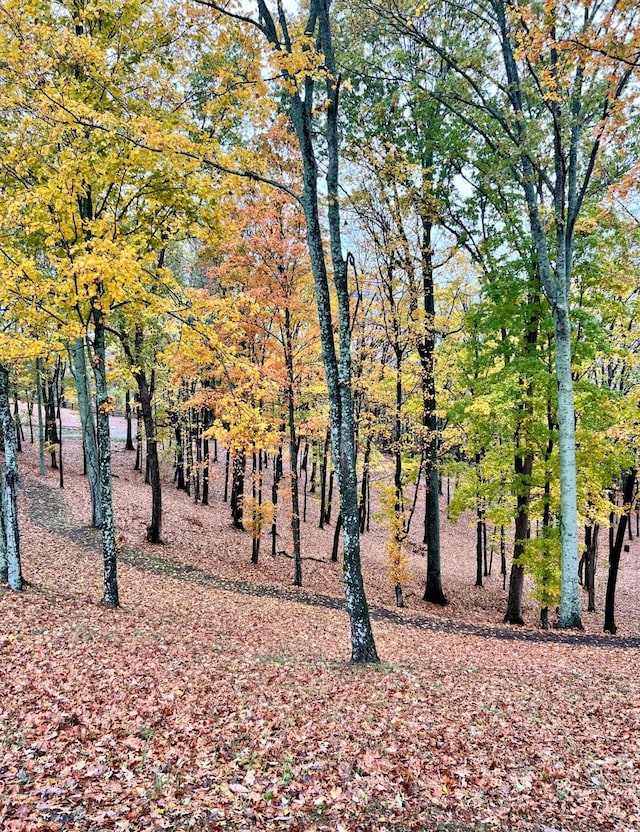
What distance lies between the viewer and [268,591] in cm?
1389

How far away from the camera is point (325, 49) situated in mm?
6898

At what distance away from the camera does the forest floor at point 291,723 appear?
3766 mm

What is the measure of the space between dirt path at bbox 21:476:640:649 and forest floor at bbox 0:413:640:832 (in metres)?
0.25

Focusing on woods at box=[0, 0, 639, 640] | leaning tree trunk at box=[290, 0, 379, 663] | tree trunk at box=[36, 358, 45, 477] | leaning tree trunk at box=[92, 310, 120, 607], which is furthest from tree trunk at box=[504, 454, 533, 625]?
tree trunk at box=[36, 358, 45, 477]

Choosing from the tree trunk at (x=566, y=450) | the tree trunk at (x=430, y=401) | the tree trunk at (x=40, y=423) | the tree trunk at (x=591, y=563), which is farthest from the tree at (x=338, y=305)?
the tree trunk at (x=40, y=423)

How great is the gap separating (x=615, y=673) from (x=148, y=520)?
16249 mm

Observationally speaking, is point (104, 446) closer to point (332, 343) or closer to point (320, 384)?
point (332, 343)

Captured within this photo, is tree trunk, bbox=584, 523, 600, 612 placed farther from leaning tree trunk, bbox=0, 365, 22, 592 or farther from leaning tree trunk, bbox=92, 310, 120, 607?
leaning tree trunk, bbox=0, 365, 22, 592

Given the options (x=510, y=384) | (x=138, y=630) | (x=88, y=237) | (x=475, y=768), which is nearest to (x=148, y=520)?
(x=138, y=630)

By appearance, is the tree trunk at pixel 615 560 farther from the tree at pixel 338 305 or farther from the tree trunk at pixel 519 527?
the tree at pixel 338 305

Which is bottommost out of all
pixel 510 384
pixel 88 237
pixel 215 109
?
pixel 510 384

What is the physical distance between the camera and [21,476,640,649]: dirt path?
34.8 feet

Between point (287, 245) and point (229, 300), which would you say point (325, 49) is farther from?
point (287, 245)

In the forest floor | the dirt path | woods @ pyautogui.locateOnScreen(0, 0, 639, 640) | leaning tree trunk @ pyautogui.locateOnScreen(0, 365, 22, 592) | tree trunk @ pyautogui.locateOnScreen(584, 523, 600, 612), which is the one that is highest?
woods @ pyautogui.locateOnScreen(0, 0, 639, 640)
